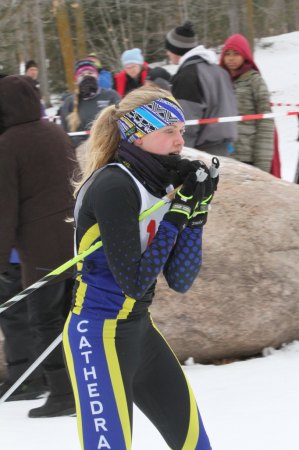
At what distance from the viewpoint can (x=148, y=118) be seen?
7.42 feet

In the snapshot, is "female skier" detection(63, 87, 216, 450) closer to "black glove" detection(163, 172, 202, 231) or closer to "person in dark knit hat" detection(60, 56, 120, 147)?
"black glove" detection(163, 172, 202, 231)

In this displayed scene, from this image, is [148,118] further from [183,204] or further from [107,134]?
[183,204]

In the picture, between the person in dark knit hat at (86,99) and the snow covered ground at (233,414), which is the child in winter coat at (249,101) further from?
the snow covered ground at (233,414)

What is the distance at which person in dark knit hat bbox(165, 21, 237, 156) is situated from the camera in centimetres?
502

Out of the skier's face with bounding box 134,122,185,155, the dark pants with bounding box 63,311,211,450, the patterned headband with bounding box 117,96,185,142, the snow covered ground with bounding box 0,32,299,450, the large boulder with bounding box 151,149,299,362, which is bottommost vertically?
the snow covered ground with bounding box 0,32,299,450

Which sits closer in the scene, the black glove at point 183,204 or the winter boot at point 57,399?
the black glove at point 183,204

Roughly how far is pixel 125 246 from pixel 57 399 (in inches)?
76.6

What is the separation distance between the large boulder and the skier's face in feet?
6.68

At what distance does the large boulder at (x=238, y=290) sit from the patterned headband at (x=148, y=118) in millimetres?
2056

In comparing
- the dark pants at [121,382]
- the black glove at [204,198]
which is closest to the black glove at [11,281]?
Answer: the dark pants at [121,382]

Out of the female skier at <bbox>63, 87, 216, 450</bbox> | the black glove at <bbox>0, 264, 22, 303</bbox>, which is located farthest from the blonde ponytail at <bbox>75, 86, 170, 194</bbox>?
the black glove at <bbox>0, 264, 22, 303</bbox>

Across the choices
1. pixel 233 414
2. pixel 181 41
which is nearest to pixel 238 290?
pixel 233 414

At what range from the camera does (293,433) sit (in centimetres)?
327

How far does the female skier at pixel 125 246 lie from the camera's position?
81.9 inches
